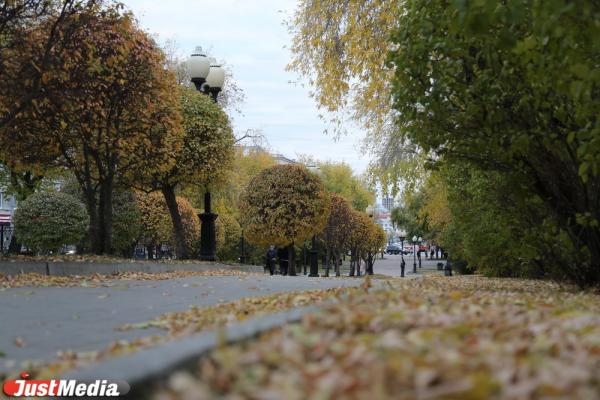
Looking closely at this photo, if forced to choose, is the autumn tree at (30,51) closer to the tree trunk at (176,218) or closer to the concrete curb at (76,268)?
the concrete curb at (76,268)

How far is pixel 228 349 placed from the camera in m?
2.97

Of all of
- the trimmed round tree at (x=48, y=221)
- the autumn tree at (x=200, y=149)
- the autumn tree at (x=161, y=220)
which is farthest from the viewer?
the autumn tree at (x=161, y=220)

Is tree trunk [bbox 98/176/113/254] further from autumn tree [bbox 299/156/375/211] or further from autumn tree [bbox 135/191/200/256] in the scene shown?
autumn tree [bbox 299/156/375/211]

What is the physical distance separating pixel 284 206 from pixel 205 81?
256 inches

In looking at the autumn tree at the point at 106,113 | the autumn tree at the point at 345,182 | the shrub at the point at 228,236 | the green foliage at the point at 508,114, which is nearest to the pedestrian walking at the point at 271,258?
the shrub at the point at 228,236

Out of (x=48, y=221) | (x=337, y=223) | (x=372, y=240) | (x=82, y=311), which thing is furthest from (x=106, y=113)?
(x=372, y=240)

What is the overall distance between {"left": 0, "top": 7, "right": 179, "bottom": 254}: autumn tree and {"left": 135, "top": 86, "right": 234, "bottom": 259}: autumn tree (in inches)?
61.0

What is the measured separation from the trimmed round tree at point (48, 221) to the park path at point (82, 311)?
317 inches

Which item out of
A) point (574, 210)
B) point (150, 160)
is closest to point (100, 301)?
point (574, 210)

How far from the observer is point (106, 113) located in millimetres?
16625

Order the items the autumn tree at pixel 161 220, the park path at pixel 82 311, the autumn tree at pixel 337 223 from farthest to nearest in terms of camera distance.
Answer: the autumn tree at pixel 337 223 → the autumn tree at pixel 161 220 → the park path at pixel 82 311

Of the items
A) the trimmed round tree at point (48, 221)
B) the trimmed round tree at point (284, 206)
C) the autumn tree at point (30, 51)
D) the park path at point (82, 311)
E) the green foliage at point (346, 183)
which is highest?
the green foliage at point (346, 183)

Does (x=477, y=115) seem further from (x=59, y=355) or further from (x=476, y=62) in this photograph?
(x=59, y=355)

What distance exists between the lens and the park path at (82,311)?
17.0 feet
